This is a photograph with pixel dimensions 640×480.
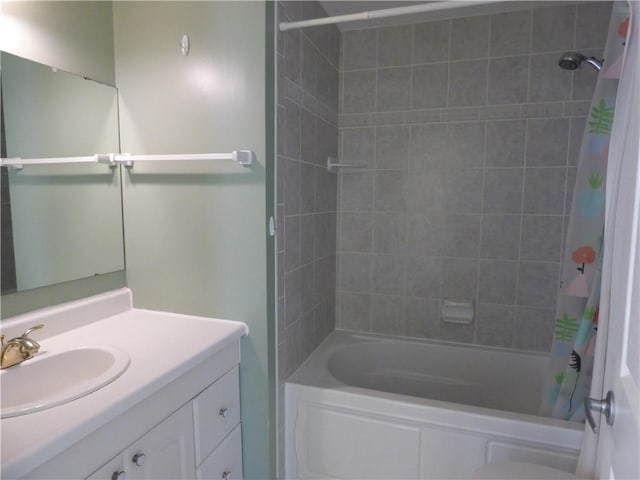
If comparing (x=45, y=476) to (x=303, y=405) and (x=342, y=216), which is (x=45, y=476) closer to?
(x=303, y=405)

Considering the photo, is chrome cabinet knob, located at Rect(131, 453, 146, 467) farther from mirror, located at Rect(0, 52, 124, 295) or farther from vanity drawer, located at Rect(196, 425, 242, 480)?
mirror, located at Rect(0, 52, 124, 295)

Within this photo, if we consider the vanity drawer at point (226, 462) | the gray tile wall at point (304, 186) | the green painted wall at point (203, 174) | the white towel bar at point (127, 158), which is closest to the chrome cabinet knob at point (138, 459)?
the vanity drawer at point (226, 462)

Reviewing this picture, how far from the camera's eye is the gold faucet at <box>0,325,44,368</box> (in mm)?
1134

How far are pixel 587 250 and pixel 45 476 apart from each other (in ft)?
5.88

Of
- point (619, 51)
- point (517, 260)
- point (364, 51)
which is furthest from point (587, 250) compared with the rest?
point (364, 51)

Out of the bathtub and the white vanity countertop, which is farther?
the bathtub

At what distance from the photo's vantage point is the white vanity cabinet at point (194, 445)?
1090 millimetres

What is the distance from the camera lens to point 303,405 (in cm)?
184

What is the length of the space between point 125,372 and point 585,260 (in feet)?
5.39

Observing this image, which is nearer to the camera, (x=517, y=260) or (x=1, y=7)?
(x=1, y=7)

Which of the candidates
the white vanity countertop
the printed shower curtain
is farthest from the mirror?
the printed shower curtain

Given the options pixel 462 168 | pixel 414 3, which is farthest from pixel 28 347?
pixel 414 3

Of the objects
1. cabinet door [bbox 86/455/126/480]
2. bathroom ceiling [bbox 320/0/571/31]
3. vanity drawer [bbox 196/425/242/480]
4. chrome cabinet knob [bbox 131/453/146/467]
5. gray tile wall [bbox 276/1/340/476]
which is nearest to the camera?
cabinet door [bbox 86/455/126/480]

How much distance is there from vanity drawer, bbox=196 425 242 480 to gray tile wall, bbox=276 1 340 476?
0.73 feet
